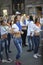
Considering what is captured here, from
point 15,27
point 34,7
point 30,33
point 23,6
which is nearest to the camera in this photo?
point 15,27

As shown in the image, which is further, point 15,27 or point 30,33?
point 30,33

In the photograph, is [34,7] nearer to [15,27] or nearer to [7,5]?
[7,5]

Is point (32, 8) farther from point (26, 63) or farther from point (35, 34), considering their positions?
point (26, 63)

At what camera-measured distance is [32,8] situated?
1417cm

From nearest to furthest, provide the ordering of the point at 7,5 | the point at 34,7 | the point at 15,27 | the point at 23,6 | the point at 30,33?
the point at 15,27
the point at 30,33
the point at 34,7
the point at 23,6
the point at 7,5

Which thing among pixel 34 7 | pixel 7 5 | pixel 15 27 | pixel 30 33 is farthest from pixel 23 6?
pixel 15 27

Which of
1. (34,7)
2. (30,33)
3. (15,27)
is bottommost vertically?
(30,33)

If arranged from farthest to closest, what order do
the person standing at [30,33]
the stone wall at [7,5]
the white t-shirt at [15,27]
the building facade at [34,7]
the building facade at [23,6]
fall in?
the stone wall at [7,5], the building facade at [23,6], the building facade at [34,7], the person standing at [30,33], the white t-shirt at [15,27]

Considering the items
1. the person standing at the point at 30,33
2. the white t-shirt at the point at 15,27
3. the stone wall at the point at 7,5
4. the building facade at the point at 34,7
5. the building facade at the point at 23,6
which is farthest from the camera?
the stone wall at the point at 7,5

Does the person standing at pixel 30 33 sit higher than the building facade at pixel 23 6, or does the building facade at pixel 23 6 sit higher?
the building facade at pixel 23 6

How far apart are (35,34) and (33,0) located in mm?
4736

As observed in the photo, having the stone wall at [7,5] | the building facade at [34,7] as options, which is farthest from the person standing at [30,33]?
the stone wall at [7,5]

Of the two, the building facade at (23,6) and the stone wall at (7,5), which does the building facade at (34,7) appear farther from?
the stone wall at (7,5)

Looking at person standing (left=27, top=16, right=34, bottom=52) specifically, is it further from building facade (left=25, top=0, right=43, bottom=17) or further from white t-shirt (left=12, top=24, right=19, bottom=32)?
building facade (left=25, top=0, right=43, bottom=17)
